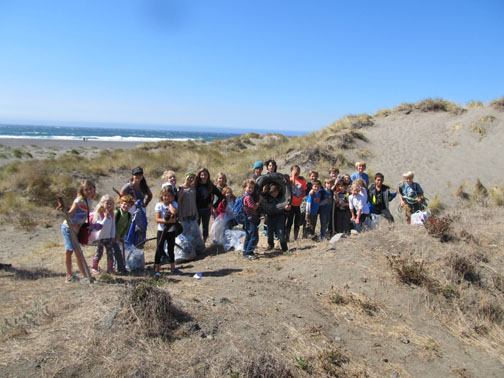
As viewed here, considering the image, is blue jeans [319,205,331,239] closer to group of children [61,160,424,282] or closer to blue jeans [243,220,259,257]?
group of children [61,160,424,282]

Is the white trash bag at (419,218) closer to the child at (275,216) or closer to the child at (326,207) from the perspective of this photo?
the child at (326,207)

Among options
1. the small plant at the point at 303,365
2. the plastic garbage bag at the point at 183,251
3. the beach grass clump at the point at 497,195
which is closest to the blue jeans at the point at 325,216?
the plastic garbage bag at the point at 183,251

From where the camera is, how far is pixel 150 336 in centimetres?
364

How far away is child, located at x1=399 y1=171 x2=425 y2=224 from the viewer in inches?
307

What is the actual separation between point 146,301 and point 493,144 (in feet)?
60.1

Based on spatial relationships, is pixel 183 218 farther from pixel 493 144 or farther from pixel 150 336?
pixel 493 144

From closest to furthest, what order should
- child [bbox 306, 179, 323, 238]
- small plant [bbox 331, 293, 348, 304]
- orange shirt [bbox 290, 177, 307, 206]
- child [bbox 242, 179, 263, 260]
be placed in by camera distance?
small plant [bbox 331, 293, 348, 304] → child [bbox 242, 179, 263, 260] → orange shirt [bbox 290, 177, 307, 206] → child [bbox 306, 179, 323, 238]

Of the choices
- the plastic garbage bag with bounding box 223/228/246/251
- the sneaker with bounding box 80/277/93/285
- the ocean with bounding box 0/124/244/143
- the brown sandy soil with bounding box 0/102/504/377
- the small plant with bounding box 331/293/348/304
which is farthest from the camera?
the ocean with bounding box 0/124/244/143

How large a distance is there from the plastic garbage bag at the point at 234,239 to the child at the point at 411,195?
356 cm

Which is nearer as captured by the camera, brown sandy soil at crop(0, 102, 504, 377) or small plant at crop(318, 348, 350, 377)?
brown sandy soil at crop(0, 102, 504, 377)

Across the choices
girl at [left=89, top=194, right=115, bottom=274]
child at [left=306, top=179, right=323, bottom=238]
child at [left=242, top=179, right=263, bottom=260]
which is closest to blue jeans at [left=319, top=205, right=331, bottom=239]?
child at [left=306, top=179, right=323, bottom=238]

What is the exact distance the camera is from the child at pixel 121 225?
583 cm

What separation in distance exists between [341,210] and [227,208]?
2368mm

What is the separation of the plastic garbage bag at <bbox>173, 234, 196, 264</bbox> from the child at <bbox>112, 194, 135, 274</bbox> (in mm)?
1168
